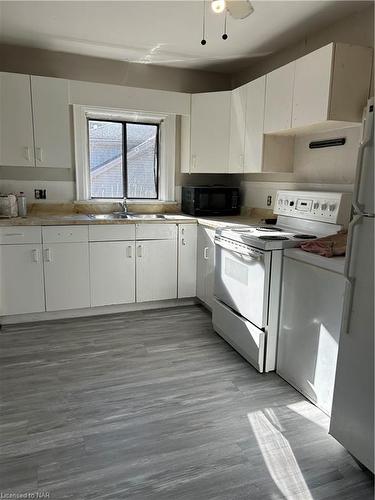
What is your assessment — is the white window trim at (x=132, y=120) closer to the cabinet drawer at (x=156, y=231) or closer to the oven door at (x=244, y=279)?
the cabinet drawer at (x=156, y=231)

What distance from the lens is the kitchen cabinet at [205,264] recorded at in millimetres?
3293

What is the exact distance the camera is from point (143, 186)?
400 cm

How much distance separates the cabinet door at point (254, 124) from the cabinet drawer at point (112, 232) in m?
1.24

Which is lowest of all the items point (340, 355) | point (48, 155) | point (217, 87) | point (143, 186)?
point (340, 355)

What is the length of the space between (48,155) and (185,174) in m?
1.49

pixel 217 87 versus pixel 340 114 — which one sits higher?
pixel 217 87

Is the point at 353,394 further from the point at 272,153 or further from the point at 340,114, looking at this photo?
the point at 272,153

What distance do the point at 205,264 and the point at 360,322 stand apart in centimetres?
199

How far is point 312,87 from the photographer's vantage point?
2.42m

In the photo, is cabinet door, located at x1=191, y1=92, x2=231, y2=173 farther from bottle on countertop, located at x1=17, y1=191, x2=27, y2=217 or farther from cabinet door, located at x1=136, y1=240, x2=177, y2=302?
bottle on countertop, located at x1=17, y1=191, x2=27, y2=217

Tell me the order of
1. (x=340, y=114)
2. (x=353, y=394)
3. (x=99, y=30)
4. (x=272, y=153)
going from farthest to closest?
(x=272, y=153), (x=99, y=30), (x=340, y=114), (x=353, y=394)

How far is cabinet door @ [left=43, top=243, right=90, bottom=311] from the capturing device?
3.11 metres

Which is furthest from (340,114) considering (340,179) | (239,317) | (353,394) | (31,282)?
(31,282)

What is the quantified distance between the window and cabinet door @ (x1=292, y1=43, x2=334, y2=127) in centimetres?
182
